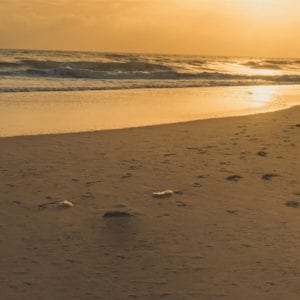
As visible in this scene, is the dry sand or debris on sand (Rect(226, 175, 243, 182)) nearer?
the dry sand

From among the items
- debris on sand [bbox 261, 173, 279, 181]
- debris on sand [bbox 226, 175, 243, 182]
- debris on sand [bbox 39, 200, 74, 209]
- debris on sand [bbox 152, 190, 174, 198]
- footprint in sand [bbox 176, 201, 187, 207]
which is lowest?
debris on sand [bbox 39, 200, 74, 209]

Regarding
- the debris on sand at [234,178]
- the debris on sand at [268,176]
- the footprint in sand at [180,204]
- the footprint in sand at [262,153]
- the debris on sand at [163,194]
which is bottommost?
the footprint in sand at [180,204]

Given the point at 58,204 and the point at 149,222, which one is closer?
the point at 149,222

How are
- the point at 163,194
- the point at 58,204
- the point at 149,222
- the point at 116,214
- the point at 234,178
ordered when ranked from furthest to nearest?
the point at 234,178
the point at 163,194
the point at 58,204
the point at 116,214
the point at 149,222

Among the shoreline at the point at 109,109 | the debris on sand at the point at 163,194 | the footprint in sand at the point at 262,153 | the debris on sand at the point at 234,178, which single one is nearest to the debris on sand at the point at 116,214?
the debris on sand at the point at 163,194

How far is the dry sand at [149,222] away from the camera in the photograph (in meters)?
3.42

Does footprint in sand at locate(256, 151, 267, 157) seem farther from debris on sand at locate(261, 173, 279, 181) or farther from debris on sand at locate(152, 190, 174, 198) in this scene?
debris on sand at locate(152, 190, 174, 198)

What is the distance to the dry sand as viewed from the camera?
342 centimetres

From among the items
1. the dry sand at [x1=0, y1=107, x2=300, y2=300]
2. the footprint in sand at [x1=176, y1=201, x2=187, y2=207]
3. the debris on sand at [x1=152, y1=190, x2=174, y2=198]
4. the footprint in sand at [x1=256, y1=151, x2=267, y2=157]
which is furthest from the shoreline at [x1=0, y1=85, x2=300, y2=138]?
the footprint in sand at [x1=176, y1=201, x2=187, y2=207]

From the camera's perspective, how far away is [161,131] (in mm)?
9141

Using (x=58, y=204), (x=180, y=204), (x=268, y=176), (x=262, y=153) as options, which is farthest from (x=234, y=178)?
(x=58, y=204)

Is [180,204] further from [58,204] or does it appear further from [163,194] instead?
[58,204]

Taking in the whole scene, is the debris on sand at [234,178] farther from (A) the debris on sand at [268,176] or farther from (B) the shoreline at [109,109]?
(B) the shoreline at [109,109]

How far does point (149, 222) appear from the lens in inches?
177
